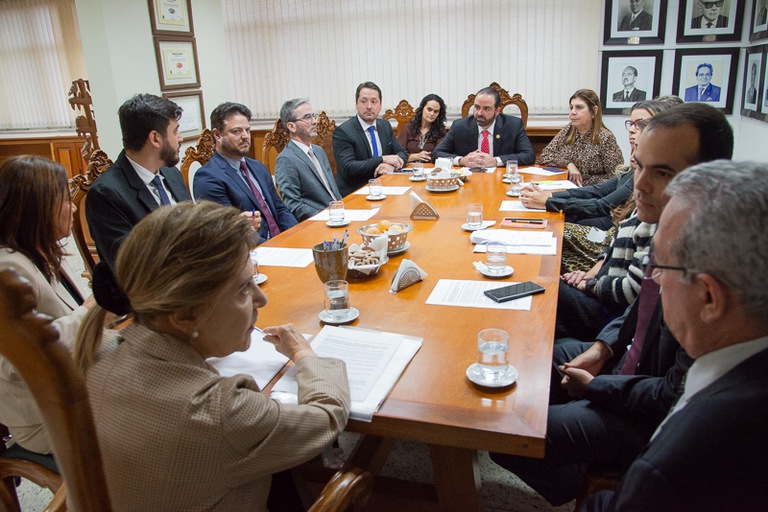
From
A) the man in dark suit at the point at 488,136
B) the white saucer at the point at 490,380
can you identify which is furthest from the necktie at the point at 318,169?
the white saucer at the point at 490,380

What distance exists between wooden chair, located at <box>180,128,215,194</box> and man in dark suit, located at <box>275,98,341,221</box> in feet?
1.50

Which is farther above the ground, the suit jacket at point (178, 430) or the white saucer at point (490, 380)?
the suit jacket at point (178, 430)

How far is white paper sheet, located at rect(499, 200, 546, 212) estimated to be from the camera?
2.85 m

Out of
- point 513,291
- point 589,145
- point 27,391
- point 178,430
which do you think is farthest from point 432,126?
point 178,430

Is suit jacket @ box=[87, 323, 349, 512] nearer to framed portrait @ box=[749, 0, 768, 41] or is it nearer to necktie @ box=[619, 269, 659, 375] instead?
necktie @ box=[619, 269, 659, 375]

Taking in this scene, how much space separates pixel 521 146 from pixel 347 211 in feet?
6.57

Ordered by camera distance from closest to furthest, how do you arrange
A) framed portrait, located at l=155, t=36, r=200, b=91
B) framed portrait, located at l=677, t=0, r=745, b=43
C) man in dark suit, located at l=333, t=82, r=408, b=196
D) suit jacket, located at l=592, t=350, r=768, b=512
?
1. suit jacket, located at l=592, t=350, r=768, b=512
2. man in dark suit, located at l=333, t=82, r=408, b=196
3. framed portrait, located at l=155, t=36, r=200, b=91
4. framed portrait, located at l=677, t=0, r=745, b=43

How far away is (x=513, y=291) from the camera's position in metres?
1.75

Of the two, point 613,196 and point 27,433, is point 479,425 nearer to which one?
point 27,433

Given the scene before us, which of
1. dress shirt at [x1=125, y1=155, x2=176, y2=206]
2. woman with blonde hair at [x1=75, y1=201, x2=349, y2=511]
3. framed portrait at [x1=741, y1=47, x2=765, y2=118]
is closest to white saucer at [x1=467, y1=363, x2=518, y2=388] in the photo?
woman with blonde hair at [x1=75, y1=201, x2=349, y2=511]

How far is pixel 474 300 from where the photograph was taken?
172 cm

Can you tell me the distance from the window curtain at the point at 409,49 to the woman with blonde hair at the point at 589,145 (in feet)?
4.71

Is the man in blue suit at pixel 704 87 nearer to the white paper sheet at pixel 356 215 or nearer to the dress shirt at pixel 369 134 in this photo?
the dress shirt at pixel 369 134

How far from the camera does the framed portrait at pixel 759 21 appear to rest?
4152mm
